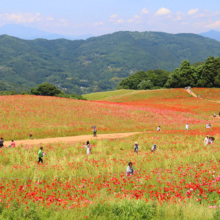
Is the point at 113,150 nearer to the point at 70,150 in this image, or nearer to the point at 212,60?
the point at 70,150

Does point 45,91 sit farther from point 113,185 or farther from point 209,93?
point 113,185

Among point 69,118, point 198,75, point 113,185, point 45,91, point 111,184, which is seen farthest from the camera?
point 198,75

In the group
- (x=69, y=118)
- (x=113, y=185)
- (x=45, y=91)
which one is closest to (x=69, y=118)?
(x=69, y=118)

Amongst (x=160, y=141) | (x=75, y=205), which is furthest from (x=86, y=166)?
(x=160, y=141)

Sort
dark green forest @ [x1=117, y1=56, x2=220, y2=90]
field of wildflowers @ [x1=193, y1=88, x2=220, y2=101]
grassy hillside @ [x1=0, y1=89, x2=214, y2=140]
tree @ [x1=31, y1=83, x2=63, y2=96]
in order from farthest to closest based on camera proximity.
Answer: dark green forest @ [x1=117, y1=56, x2=220, y2=90]
tree @ [x1=31, y1=83, x2=63, y2=96]
field of wildflowers @ [x1=193, y1=88, x2=220, y2=101]
grassy hillside @ [x1=0, y1=89, x2=214, y2=140]

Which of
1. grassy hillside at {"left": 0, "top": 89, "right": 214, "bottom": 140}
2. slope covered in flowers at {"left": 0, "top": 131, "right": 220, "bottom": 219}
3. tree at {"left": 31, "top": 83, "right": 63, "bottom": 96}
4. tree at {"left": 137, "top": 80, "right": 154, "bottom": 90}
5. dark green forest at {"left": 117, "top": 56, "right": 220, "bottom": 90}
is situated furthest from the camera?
tree at {"left": 137, "top": 80, "right": 154, "bottom": 90}

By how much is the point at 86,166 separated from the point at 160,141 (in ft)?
41.6

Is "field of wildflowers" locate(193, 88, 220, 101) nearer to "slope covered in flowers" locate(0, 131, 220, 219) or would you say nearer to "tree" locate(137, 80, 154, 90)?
"tree" locate(137, 80, 154, 90)

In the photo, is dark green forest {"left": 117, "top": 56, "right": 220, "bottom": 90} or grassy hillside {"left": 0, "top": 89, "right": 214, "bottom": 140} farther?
dark green forest {"left": 117, "top": 56, "right": 220, "bottom": 90}

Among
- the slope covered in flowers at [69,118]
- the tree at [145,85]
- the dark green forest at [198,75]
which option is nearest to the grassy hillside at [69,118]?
the slope covered in flowers at [69,118]

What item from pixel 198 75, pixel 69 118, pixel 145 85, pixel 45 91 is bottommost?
pixel 69 118

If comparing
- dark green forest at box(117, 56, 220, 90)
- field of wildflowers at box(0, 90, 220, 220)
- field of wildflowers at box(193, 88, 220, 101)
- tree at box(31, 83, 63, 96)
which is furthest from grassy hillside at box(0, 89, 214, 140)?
dark green forest at box(117, 56, 220, 90)

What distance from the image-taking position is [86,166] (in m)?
15.0

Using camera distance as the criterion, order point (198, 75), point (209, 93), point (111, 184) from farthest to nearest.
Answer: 1. point (198, 75)
2. point (209, 93)
3. point (111, 184)
